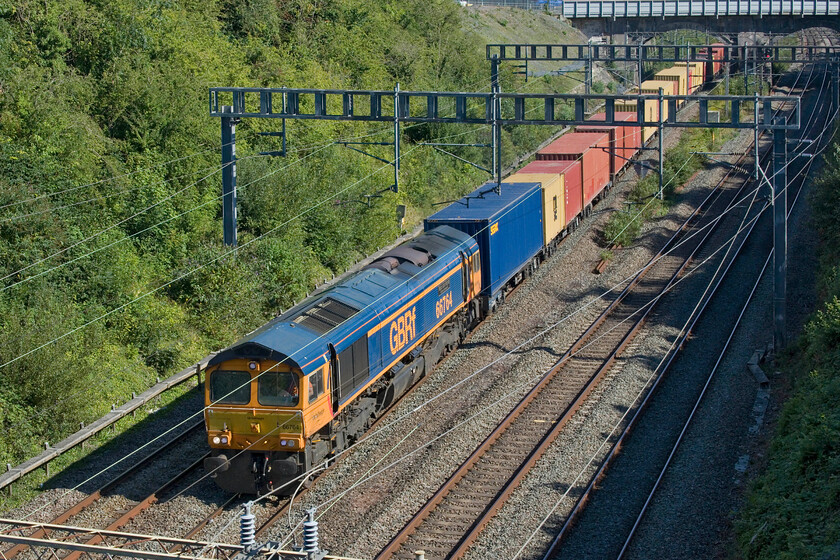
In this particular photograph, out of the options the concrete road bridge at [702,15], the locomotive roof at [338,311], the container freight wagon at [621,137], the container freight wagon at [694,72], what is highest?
the concrete road bridge at [702,15]

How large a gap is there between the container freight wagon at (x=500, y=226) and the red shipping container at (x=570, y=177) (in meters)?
3.64

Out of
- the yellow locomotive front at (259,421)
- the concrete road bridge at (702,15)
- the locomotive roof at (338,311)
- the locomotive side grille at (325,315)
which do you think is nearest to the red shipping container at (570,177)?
the locomotive roof at (338,311)

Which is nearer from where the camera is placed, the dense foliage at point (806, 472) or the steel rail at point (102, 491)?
the dense foliage at point (806, 472)

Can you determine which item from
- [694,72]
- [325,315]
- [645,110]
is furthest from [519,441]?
[694,72]

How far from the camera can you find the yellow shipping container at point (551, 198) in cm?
2967

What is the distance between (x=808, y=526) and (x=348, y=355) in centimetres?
794

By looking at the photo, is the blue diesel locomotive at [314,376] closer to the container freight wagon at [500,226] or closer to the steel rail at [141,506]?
the steel rail at [141,506]

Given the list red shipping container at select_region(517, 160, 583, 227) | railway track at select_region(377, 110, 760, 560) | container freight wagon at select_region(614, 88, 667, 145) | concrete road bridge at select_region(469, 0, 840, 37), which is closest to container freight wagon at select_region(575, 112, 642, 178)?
container freight wagon at select_region(614, 88, 667, 145)

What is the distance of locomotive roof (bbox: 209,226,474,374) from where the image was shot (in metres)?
15.4

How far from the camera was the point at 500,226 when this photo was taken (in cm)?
2497

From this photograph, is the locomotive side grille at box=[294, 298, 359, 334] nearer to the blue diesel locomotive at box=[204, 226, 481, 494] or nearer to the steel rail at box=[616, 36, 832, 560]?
the blue diesel locomotive at box=[204, 226, 481, 494]

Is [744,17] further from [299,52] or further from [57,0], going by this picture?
[57,0]

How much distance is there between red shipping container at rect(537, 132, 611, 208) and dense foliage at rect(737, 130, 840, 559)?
1526 centimetres

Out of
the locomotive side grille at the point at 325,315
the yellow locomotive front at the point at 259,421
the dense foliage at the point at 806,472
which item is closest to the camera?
the dense foliage at the point at 806,472
